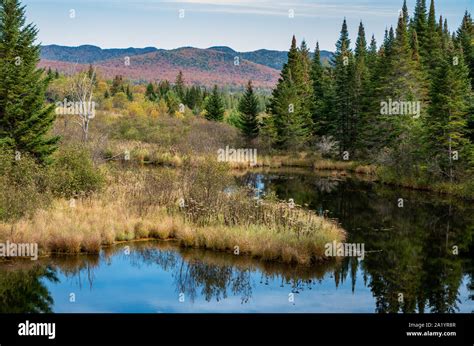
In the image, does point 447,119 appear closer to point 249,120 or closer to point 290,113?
point 290,113

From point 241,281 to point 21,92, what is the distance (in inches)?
562

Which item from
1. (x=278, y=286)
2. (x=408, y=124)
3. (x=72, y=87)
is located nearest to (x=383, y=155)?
(x=408, y=124)

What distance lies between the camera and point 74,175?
71.8ft

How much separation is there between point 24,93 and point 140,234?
9.74 m

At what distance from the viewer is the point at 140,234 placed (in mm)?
18422
